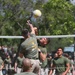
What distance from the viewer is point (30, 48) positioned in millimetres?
9750

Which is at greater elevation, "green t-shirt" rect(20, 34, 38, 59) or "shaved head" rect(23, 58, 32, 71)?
"green t-shirt" rect(20, 34, 38, 59)

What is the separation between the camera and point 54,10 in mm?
37500

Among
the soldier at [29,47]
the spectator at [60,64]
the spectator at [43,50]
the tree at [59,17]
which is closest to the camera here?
the soldier at [29,47]

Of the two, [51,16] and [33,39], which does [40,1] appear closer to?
[51,16]

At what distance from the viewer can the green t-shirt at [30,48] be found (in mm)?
9696

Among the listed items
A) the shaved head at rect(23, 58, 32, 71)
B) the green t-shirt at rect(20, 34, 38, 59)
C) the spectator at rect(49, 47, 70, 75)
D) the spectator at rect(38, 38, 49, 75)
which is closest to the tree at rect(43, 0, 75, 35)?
the spectator at rect(38, 38, 49, 75)

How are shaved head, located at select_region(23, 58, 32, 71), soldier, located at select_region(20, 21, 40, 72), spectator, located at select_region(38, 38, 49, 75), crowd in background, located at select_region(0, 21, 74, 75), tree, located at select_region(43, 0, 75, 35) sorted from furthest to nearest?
tree, located at select_region(43, 0, 75, 35) < spectator, located at select_region(38, 38, 49, 75) < soldier, located at select_region(20, 21, 40, 72) < crowd in background, located at select_region(0, 21, 74, 75) < shaved head, located at select_region(23, 58, 32, 71)

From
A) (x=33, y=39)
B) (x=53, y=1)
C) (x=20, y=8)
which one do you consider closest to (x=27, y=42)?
(x=33, y=39)

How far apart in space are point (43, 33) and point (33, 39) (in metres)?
28.9

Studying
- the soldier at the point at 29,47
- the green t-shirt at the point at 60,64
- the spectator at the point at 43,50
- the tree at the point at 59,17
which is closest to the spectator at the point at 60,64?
the green t-shirt at the point at 60,64

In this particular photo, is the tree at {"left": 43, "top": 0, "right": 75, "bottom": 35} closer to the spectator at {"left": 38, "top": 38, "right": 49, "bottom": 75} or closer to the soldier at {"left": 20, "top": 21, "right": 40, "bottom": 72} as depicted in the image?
the spectator at {"left": 38, "top": 38, "right": 49, "bottom": 75}

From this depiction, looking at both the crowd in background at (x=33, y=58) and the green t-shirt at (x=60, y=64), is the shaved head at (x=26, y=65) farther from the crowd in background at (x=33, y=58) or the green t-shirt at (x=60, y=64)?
the green t-shirt at (x=60, y=64)

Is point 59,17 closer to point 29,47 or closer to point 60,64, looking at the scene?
point 60,64

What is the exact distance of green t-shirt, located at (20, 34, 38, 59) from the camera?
9.70 meters
